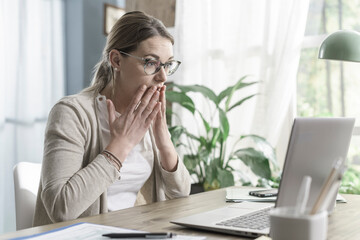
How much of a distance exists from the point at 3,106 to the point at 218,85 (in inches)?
58.6

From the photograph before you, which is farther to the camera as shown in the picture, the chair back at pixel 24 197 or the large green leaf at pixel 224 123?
the large green leaf at pixel 224 123

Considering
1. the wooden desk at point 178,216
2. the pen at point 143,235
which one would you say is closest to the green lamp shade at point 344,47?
the wooden desk at point 178,216

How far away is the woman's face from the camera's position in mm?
1596

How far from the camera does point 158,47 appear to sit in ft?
5.33

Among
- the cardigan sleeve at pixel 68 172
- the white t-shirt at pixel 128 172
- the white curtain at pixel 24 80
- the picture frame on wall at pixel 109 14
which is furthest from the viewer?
the picture frame on wall at pixel 109 14

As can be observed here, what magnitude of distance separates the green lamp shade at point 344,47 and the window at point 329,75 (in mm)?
1070

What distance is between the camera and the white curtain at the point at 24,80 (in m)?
3.34

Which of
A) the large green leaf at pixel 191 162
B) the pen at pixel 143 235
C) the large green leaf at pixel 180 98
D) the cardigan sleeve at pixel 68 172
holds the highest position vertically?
the large green leaf at pixel 180 98

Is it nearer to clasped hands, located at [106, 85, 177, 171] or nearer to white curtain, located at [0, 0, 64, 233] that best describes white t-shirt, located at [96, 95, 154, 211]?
clasped hands, located at [106, 85, 177, 171]

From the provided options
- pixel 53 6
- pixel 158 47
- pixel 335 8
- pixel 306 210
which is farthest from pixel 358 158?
pixel 53 6

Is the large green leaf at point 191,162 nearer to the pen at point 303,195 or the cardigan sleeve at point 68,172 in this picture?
the cardigan sleeve at point 68,172

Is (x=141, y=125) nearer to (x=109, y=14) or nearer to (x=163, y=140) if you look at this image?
(x=163, y=140)

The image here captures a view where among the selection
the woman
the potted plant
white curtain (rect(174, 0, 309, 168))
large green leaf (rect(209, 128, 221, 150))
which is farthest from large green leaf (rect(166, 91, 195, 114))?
the woman

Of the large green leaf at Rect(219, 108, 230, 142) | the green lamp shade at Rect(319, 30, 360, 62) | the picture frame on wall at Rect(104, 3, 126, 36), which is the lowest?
the large green leaf at Rect(219, 108, 230, 142)
